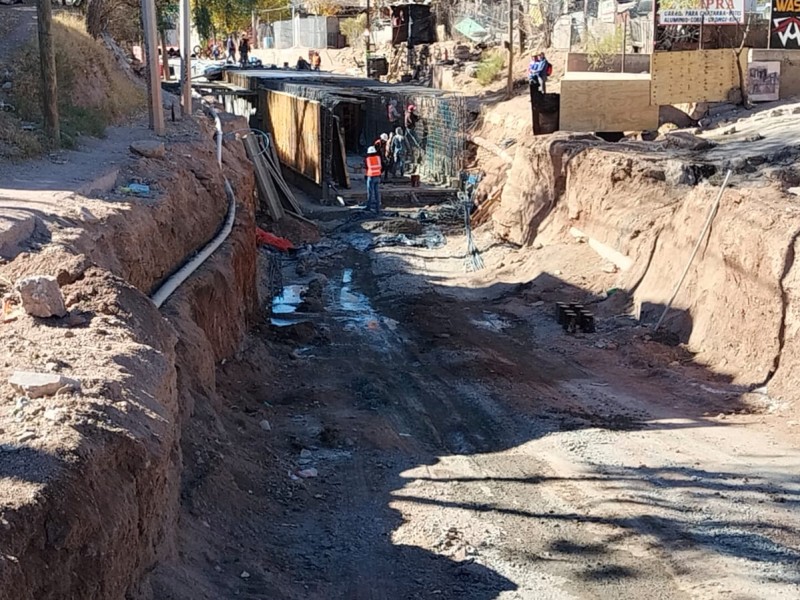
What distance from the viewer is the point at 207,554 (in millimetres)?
7043

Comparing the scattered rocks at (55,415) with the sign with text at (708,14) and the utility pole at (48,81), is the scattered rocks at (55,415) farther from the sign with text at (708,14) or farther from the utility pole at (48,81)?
the sign with text at (708,14)

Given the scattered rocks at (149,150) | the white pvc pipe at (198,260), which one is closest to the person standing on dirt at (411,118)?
the white pvc pipe at (198,260)

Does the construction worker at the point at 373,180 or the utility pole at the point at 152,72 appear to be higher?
the utility pole at the point at 152,72

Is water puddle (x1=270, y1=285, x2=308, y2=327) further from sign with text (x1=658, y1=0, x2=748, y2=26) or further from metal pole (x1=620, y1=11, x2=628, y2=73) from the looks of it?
metal pole (x1=620, y1=11, x2=628, y2=73)

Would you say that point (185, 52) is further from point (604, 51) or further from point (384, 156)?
point (604, 51)

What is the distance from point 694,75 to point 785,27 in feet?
9.54

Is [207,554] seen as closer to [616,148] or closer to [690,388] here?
[690,388]

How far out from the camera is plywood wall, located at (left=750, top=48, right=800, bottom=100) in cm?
2483

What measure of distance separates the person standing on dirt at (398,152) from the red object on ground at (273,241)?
8471mm

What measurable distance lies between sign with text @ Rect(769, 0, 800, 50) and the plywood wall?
33cm

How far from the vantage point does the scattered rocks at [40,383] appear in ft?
18.8

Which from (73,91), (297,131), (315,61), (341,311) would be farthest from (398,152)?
(315,61)

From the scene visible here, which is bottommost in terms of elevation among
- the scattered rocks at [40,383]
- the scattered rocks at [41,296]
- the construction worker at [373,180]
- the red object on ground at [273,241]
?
the red object on ground at [273,241]

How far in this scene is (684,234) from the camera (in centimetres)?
1653
